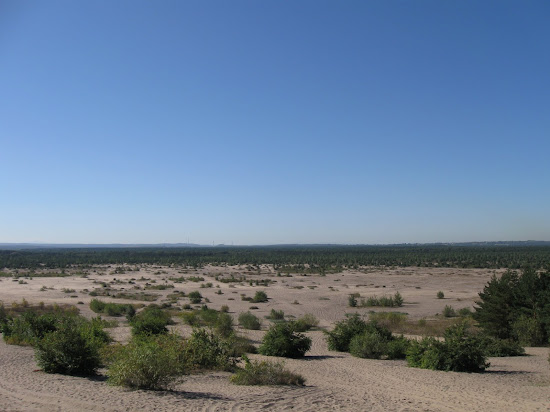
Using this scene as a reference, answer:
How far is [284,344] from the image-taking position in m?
21.8

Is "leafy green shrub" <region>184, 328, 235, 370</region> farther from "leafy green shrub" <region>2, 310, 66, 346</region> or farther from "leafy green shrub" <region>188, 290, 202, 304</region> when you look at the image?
"leafy green shrub" <region>188, 290, 202, 304</region>

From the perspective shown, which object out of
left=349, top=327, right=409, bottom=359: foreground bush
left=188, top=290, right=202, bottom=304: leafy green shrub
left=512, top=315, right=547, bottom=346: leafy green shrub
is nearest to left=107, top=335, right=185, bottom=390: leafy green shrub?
left=349, top=327, right=409, bottom=359: foreground bush

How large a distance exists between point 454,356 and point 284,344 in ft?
25.0

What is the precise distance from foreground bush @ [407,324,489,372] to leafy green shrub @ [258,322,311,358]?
5287 millimetres

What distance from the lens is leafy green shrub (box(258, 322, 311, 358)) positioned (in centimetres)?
2177

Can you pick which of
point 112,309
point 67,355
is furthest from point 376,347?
point 112,309

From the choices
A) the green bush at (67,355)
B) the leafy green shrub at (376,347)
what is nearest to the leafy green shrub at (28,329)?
the green bush at (67,355)

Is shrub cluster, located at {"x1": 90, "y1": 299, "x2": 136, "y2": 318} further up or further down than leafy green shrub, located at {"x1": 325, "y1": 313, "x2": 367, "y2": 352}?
further down

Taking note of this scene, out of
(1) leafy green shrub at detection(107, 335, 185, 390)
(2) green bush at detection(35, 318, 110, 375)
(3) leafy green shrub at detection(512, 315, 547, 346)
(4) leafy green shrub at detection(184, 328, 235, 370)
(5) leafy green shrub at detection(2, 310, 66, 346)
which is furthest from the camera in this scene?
(3) leafy green shrub at detection(512, 315, 547, 346)

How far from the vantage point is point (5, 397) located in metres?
12.1

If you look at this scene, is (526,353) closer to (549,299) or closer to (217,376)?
(549,299)

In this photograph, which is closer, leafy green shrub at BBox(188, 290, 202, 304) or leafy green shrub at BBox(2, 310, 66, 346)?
leafy green shrub at BBox(2, 310, 66, 346)

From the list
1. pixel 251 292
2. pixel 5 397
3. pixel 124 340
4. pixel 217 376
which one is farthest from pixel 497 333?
pixel 251 292

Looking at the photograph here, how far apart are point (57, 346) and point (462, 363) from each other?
15.0m
